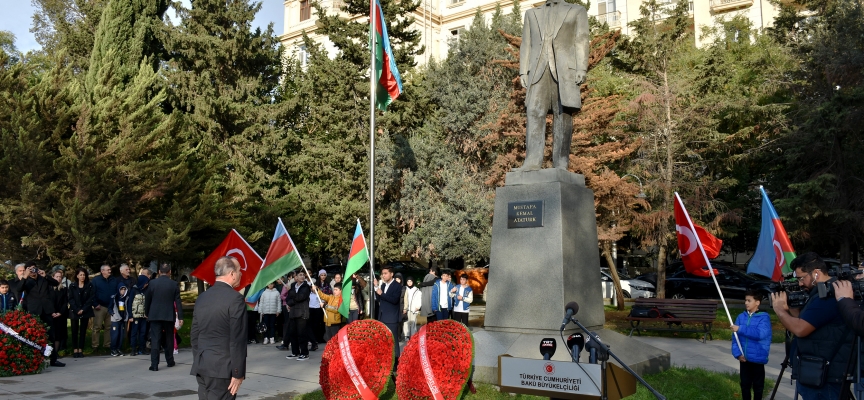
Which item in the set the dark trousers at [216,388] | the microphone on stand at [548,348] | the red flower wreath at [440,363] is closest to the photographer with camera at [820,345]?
the microphone on stand at [548,348]

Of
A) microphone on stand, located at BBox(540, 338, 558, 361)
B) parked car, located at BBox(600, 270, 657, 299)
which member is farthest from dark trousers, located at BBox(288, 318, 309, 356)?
parked car, located at BBox(600, 270, 657, 299)

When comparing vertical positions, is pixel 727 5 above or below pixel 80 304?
above

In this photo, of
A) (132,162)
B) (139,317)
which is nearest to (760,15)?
(132,162)

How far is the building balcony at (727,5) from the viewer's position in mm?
45122

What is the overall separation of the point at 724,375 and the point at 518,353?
3.56 meters

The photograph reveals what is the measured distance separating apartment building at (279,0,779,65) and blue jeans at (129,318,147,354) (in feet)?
116

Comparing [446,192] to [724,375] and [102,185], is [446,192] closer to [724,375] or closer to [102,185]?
[102,185]

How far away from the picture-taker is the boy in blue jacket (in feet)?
24.5

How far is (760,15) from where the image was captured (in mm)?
45500

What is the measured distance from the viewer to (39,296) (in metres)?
13.0

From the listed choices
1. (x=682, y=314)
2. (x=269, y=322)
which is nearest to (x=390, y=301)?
(x=269, y=322)

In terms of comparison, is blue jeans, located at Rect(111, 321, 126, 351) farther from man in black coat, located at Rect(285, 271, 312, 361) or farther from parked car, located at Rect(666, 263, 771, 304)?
parked car, located at Rect(666, 263, 771, 304)

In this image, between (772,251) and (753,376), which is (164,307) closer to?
(753,376)

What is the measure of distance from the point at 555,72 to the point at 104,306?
35.3ft
